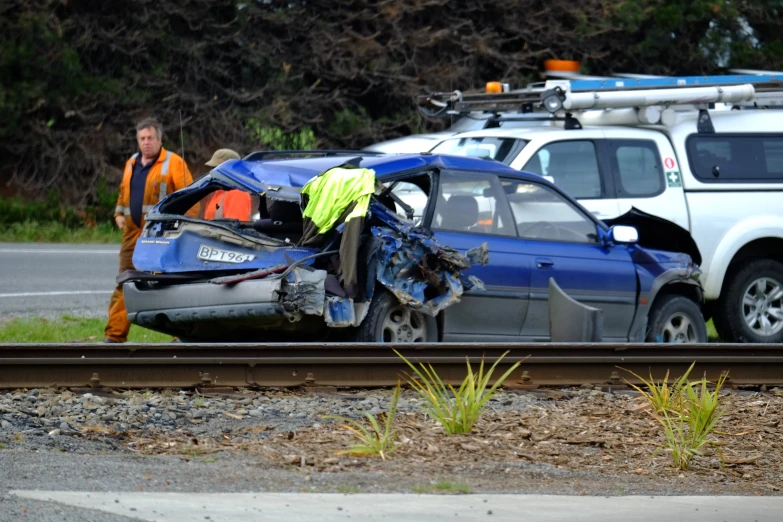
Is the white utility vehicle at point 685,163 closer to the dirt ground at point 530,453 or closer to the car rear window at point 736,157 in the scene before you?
the car rear window at point 736,157

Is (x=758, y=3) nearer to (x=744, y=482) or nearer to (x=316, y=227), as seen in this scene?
(x=316, y=227)

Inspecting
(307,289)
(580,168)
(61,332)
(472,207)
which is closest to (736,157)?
(580,168)

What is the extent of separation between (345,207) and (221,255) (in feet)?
3.28

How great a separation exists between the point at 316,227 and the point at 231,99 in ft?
40.6

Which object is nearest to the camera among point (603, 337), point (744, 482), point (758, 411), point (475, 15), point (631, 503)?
point (631, 503)

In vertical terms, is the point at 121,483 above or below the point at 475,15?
below

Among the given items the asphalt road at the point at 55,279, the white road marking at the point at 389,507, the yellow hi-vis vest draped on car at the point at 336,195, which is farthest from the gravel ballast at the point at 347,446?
the asphalt road at the point at 55,279

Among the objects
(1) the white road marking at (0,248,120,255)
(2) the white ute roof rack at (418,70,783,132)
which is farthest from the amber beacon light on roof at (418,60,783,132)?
(1) the white road marking at (0,248,120,255)

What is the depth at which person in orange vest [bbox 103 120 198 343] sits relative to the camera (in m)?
10.5

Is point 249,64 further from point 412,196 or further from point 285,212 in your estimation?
point 285,212

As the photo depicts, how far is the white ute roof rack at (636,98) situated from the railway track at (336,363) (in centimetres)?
280

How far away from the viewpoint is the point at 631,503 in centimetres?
537

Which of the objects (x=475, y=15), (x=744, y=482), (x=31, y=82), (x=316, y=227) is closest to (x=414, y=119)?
(x=475, y=15)

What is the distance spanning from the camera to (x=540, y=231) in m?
10.0
